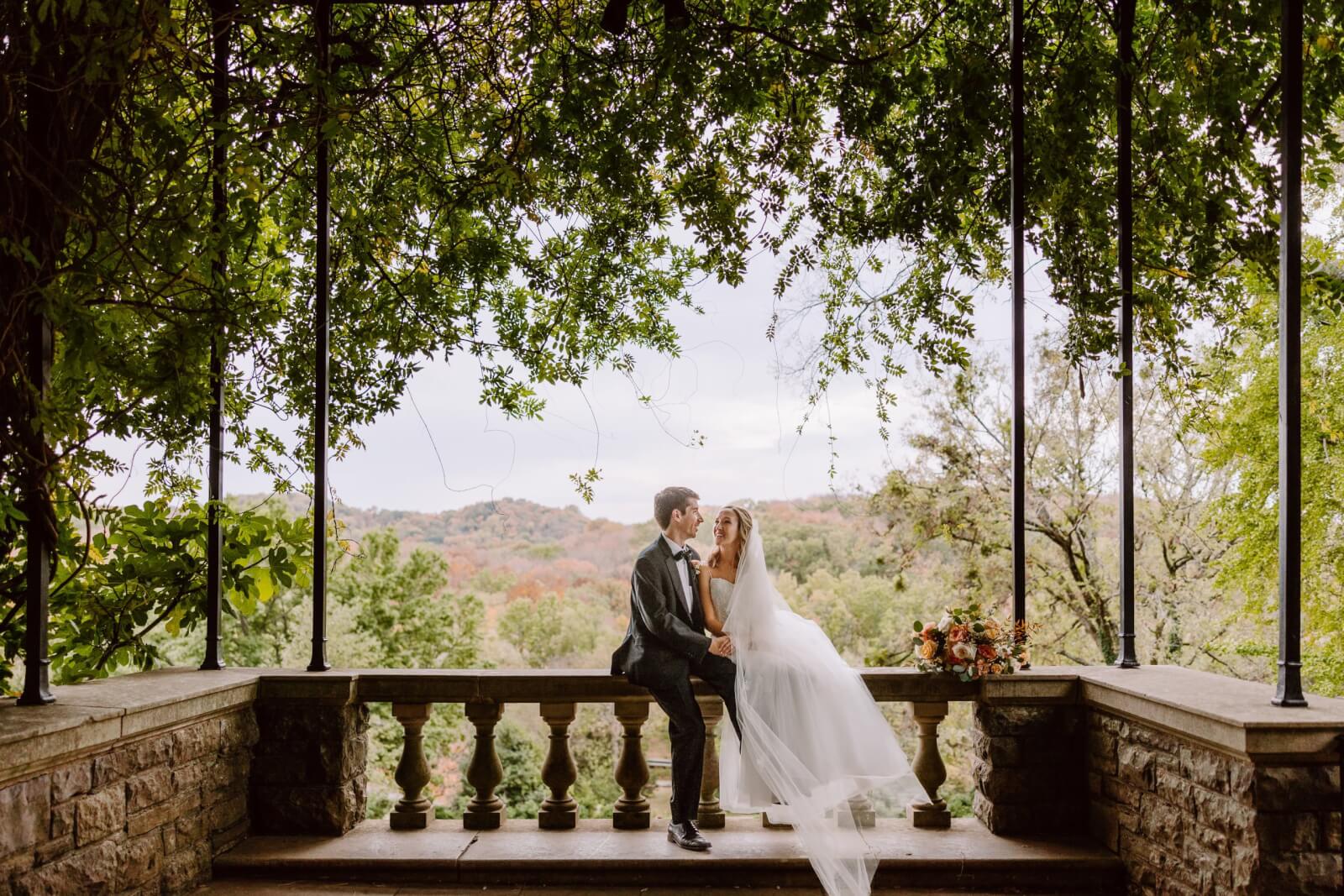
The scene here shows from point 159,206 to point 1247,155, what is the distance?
3798 mm

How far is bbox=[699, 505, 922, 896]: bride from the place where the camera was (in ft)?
11.4

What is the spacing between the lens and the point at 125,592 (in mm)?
3885

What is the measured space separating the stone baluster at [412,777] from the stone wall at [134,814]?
0.62 meters

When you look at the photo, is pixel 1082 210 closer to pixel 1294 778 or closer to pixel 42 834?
pixel 1294 778

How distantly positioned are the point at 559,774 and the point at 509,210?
2804mm

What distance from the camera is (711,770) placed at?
4.10 meters

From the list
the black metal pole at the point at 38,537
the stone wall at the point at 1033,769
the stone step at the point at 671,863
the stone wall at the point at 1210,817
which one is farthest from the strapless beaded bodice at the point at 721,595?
the black metal pole at the point at 38,537

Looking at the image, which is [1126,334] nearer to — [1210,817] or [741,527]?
[741,527]

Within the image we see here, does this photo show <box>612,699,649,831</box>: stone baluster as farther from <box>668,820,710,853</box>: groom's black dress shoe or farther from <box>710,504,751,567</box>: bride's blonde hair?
<box>710,504,751,567</box>: bride's blonde hair

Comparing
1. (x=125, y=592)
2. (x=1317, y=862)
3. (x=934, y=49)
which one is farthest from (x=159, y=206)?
(x=1317, y=862)

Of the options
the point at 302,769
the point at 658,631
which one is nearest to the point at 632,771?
the point at 658,631

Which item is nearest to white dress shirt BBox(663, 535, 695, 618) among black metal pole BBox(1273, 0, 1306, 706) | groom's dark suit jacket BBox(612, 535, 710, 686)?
groom's dark suit jacket BBox(612, 535, 710, 686)

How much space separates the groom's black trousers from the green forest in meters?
1.39

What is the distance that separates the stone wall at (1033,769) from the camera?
12.7ft
